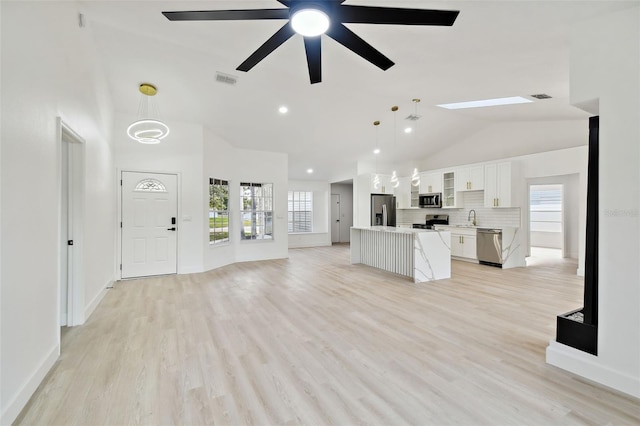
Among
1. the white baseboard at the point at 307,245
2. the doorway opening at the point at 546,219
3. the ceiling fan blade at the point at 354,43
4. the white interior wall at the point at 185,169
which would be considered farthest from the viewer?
the white baseboard at the point at 307,245

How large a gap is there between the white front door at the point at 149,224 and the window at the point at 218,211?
0.74 m

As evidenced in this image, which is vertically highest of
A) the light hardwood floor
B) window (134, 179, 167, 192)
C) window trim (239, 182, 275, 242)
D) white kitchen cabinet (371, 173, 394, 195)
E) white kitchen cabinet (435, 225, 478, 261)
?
white kitchen cabinet (371, 173, 394, 195)

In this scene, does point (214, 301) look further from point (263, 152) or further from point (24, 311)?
point (263, 152)

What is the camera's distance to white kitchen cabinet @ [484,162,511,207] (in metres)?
6.62

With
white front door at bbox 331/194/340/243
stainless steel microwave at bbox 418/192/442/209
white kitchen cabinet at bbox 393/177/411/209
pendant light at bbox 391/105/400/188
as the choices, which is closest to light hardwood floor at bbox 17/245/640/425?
pendant light at bbox 391/105/400/188

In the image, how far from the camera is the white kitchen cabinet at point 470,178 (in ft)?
23.4

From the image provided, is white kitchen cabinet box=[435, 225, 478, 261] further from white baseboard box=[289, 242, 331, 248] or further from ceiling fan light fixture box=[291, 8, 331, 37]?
ceiling fan light fixture box=[291, 8, 331, 37]

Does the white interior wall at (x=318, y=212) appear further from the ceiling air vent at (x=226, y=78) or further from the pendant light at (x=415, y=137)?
the ceiling air vent at (x=226, y=78)

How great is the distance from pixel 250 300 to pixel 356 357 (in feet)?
6.74

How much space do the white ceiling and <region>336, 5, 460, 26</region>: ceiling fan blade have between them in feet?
1.67

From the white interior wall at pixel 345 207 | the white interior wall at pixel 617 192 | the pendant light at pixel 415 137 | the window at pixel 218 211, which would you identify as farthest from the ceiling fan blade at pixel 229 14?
the white interior wall at pixel 345 207

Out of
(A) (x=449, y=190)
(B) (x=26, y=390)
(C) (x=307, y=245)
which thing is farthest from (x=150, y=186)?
(A) (x=449, y=190)

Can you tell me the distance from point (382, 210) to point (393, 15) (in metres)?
7.15

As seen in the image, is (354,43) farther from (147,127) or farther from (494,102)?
(494,102)
